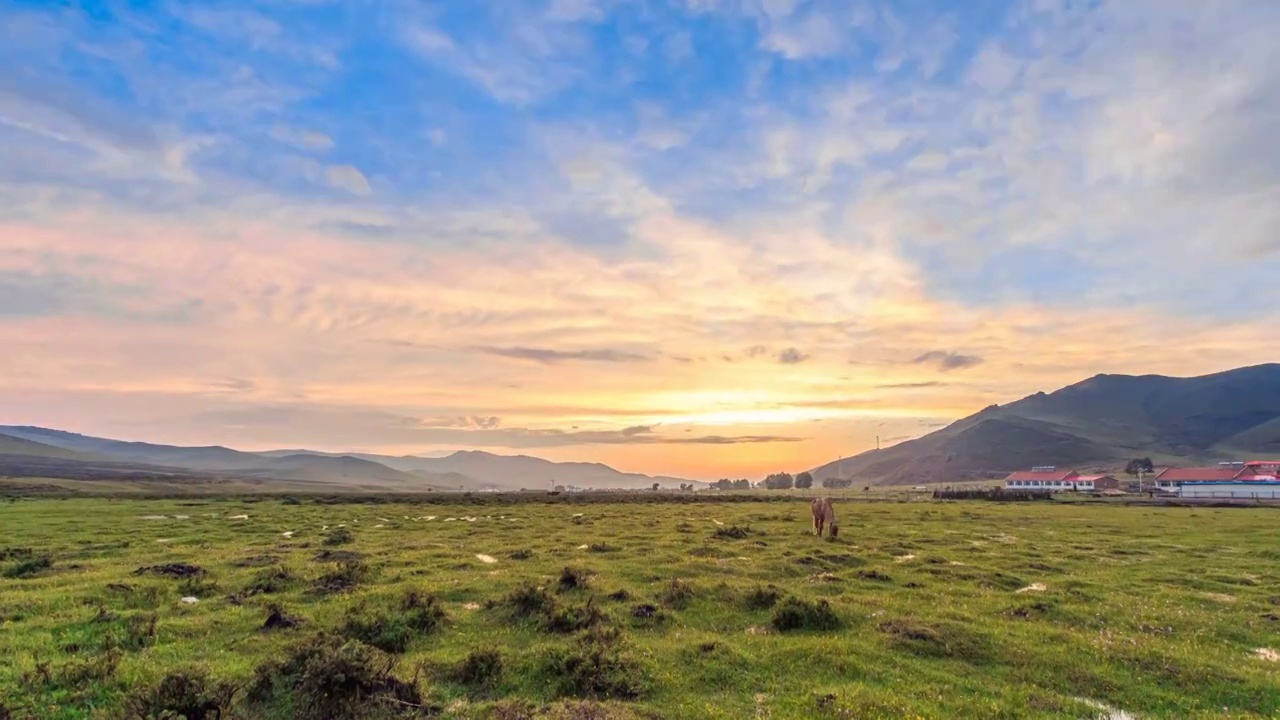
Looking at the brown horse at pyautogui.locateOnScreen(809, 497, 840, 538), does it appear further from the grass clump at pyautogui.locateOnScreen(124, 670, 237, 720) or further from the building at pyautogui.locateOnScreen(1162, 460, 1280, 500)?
the building at pyautogui.locateOnScreen(1162, 460, 1280, 500)

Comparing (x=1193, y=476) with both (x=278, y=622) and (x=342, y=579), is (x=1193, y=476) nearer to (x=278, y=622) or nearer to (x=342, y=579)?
(x=342, y=579)

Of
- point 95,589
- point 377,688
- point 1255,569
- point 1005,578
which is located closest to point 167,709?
point 377,688

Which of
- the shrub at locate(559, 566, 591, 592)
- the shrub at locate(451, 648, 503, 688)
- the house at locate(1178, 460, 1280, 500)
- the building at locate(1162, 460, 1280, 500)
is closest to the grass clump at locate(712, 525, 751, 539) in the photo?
the shrub at locate(559, 566, 591, 592)

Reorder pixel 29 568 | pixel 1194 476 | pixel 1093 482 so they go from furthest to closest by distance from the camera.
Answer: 1. pixel 1093 482
2. pixel 1194 476
3. pixel 29 568

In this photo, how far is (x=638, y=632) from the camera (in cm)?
1711

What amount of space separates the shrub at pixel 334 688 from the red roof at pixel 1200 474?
186421 millimetres

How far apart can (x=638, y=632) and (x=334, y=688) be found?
27.2 feet

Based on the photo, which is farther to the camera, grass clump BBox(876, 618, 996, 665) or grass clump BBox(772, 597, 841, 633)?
grass clump BBox(772, 597, 841, 633)

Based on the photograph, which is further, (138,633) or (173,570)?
(173,570)

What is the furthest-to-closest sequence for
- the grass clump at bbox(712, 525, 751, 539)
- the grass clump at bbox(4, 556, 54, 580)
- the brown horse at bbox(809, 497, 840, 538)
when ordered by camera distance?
the brown horse at bbox(809, 497, 840, 538)
the grass clump at bbox(712, 525, 751, 539)
the grass clump at bbox(4, 556, 54, 580)

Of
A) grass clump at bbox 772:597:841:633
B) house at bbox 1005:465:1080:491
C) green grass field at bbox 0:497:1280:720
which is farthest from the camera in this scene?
house at bbox 1005:465:1080:491

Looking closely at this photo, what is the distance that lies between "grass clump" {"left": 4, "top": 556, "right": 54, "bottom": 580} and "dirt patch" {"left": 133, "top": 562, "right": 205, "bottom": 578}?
4.25 m

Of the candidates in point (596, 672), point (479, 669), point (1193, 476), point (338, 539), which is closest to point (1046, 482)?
point (1193, 476)

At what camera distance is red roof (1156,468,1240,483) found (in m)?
138
